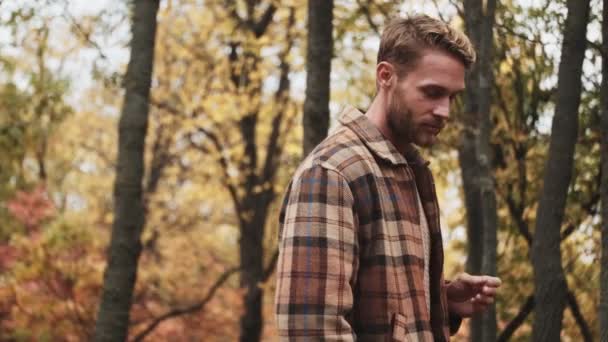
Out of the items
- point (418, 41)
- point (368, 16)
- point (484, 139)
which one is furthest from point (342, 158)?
point (368, 16)

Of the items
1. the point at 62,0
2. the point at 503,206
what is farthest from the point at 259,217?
the point at 62,0

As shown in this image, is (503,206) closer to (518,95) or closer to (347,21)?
(518,95)

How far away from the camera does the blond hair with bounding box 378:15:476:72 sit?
2.20 metres

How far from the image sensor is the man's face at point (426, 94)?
2189 mm

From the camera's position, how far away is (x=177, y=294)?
1600 centimetres

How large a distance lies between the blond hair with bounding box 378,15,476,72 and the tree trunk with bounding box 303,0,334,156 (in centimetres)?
421

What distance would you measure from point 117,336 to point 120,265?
52cm

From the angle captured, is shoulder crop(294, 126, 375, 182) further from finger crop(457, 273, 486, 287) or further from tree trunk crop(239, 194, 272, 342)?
tree trunk crop(239, 194, 272, 342)

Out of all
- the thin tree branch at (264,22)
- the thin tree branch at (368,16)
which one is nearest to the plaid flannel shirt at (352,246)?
the thin tree branch at (368,16)

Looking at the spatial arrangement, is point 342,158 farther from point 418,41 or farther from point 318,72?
point 318,72

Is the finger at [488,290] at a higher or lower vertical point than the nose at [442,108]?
lower

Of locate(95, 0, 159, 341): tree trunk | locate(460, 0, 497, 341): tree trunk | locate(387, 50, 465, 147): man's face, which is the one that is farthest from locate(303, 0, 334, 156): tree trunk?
locate(387, 50, 465, 147): man's face

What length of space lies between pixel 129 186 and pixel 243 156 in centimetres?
905

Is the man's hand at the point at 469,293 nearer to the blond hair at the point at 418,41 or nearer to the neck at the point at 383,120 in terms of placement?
the neck at the point at 383,120
